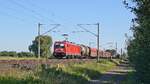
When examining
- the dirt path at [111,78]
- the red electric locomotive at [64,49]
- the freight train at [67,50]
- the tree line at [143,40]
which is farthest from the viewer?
the freight train at [67,50]

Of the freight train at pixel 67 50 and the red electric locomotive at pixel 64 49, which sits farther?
the freight train at pixel 67 50

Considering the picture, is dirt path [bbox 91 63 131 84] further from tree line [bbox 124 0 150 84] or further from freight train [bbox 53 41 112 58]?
freight train [bbox 53 41 112 58]

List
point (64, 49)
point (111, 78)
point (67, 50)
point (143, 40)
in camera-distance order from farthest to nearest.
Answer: point (67, 50) < point (64, 49) < point (111, 78) < point (143, 40)

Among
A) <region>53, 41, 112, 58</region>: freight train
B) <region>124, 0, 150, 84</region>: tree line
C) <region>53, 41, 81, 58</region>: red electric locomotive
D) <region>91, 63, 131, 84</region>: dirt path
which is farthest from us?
<region>53, 41, 112, 58</region>: freight train

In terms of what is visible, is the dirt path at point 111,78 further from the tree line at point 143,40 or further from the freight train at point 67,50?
the freight train at point 67,50

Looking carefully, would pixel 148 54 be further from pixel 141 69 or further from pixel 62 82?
pixel 62 82

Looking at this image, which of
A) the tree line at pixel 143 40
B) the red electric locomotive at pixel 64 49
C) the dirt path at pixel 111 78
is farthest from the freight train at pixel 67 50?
the tree line at pixel 143 40

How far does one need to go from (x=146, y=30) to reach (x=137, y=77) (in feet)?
30.8

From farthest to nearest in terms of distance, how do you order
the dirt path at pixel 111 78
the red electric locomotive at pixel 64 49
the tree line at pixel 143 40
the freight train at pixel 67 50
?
the freight train at pixel 67 50 → the red electric locomotive at pixel 64 49 → the dirt path at pixel 111 78 → the tree line at pixel 143 40

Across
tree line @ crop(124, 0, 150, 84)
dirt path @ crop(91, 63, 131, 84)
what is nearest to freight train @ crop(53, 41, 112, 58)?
dirt path @ crop(91, 63, 131, 84)

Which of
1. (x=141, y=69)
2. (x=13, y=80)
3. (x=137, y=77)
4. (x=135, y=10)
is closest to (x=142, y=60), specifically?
(x=141, y=69)

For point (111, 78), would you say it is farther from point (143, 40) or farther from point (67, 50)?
point (67, 50)

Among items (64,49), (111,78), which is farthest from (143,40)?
(64,49)

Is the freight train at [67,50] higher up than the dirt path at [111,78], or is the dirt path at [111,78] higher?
the freight train at [67,50]
